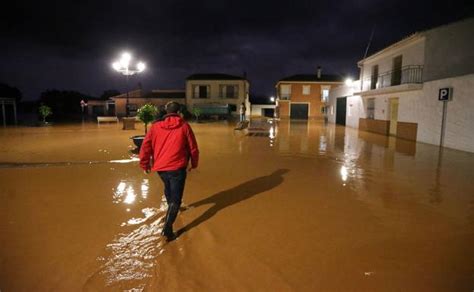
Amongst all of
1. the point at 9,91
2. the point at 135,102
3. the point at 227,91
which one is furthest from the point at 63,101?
the point at 227,91

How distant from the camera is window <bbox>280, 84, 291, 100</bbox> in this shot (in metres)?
44.2

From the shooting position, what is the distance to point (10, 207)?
5.05m

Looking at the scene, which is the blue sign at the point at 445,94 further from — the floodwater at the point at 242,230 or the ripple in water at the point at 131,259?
the ripple in water at the point at 131,259

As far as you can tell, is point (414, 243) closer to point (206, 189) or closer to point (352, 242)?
point (352, 242)

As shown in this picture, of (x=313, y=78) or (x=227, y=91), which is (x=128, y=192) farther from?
(x=313, y=78)

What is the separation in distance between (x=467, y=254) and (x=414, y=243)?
524 millimetres

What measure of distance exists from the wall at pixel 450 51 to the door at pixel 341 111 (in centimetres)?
1332

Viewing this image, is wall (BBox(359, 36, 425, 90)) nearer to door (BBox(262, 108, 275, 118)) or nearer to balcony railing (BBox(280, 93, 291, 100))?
balcony railing (BBox(280, 93, 291, 100))

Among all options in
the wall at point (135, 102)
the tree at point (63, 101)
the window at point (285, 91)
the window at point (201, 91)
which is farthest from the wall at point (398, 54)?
the tree at point (63, 101)

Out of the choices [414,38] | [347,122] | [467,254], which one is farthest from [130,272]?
[347,122]

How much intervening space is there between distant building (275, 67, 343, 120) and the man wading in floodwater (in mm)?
41192

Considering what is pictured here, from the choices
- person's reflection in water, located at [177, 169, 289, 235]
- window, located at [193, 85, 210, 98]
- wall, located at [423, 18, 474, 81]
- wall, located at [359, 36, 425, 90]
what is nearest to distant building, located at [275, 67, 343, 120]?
window, located at [193, 85, 210, 98]

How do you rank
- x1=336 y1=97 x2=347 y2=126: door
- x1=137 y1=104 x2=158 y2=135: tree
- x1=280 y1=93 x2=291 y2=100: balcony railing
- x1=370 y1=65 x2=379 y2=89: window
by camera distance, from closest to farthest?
x1=137 y1=104 x2=158 y2=135: tree, x1=370 y1=65 x2=379 y2=89: window, x1=336 y1=97 x2=347 y2=126: door, x1=280 y1=93 x2=291 y2=100: balcony railing

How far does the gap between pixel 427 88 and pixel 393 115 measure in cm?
396
